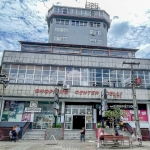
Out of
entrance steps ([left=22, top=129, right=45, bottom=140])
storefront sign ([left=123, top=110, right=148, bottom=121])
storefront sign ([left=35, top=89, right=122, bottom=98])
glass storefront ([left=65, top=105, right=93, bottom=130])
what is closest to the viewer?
entrance steps ([left=22, top=129, right=45, bottom=140])

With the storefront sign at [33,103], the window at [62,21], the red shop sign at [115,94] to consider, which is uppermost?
the window at [62,21]

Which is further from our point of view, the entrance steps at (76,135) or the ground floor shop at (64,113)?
the ground floor shop at (64,113)

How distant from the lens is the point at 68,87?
21859 mm

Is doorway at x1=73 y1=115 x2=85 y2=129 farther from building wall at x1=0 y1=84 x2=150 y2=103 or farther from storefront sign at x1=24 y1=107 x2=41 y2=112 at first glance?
storefront sign at x1=24 y1=107 x2=41 y2=112

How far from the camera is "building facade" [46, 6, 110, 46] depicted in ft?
147

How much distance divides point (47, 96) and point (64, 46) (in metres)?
15.8

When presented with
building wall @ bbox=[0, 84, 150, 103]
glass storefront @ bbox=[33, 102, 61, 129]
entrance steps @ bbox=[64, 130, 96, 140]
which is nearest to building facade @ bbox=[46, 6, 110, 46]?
building wall @ bbox=[0, 84, 150, 103]

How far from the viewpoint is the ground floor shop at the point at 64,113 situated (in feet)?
69.7

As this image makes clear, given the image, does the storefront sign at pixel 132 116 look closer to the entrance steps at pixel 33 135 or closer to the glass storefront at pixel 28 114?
the glass storefront at pixel 28 114

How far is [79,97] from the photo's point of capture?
22.0 m

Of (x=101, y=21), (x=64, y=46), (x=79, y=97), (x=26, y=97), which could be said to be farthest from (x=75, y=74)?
(x=101, y=21)

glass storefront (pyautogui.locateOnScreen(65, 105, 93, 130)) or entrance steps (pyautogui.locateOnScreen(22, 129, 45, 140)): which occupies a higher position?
glass storefront (pyautogui.locateOnScreen(65, 105, 93, 130))

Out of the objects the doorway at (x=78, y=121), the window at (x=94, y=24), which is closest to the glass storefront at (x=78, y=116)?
the doorway at (x=78, y=121)

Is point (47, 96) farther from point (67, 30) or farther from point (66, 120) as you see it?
point (67, 30)
